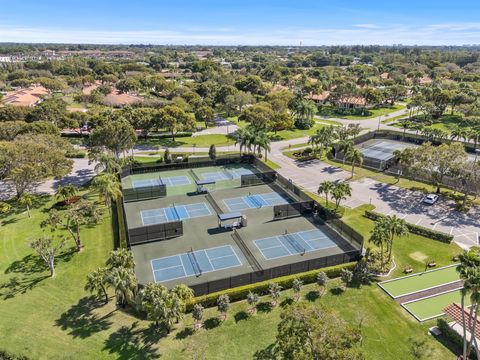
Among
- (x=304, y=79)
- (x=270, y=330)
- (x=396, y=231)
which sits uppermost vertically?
(x=304, y=79)

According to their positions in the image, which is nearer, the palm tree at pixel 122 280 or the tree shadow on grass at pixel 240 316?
the palm tree at pixel 122 280

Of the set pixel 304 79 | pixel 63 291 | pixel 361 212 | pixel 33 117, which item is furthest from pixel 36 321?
pixel 304 79


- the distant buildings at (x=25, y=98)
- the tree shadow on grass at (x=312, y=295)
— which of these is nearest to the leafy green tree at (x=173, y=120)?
the distant buildings at (x=25, y=98)

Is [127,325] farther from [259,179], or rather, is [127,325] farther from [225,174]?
[225,174]

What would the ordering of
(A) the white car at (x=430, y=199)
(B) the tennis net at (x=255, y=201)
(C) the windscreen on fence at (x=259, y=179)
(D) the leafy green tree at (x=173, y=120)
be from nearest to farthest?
(B) the tennis net at (x=255, y=201) < (A) the white car at (x=430, y=199) < (C) the windscreen on fence at (x=259, y=179) < (D) the leafy green tree at (x=173, y=120)

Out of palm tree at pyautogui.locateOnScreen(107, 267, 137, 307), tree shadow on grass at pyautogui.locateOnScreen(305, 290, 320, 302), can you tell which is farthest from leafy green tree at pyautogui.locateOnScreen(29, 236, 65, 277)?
tree shadow on grass at pyautogui.locateOnScreen(305, 290, 320, 302)

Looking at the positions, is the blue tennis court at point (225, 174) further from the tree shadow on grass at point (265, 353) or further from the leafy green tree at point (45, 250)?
the tree shadow on grass at point (265, 353)

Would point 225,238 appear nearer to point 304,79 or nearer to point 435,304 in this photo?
point 435,304

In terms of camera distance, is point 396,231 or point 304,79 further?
point 304,79
